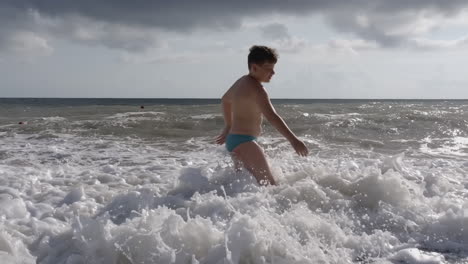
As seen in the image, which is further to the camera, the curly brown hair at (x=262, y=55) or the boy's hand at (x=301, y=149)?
the curly brown hair at (x=262, y=55)

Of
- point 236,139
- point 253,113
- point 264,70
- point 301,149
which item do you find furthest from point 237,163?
point 264,70

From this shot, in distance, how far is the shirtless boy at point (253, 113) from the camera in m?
4.16

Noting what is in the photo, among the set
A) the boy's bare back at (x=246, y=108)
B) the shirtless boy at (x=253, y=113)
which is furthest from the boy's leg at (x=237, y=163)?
the boy's bare back at (x=246, y=108)

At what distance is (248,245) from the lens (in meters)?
2.60

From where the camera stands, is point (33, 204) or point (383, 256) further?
point (33, 204)

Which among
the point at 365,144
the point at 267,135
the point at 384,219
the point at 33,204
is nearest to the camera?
the point at 384,219

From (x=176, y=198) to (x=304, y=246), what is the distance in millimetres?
1615

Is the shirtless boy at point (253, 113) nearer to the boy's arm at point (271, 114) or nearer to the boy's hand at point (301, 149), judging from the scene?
the boy's arm at point (271, 114)

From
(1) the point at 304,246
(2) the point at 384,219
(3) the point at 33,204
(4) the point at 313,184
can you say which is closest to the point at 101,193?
(3) the point at 33,204

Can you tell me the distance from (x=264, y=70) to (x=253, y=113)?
448 mm

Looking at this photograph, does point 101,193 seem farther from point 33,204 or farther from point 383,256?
point 383,256

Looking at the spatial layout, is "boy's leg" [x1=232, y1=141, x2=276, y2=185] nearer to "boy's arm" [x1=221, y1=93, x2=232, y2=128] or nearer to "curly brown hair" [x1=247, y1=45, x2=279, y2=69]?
"boy's arm" [x1=221, y1=93, x2=232, y2=128]

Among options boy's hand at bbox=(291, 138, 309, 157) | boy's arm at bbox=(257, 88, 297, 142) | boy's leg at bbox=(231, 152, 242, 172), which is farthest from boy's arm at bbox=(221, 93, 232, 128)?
boy's hand at bbox=(291, 138, 309, 157)

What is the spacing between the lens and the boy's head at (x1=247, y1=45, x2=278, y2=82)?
418 cm
